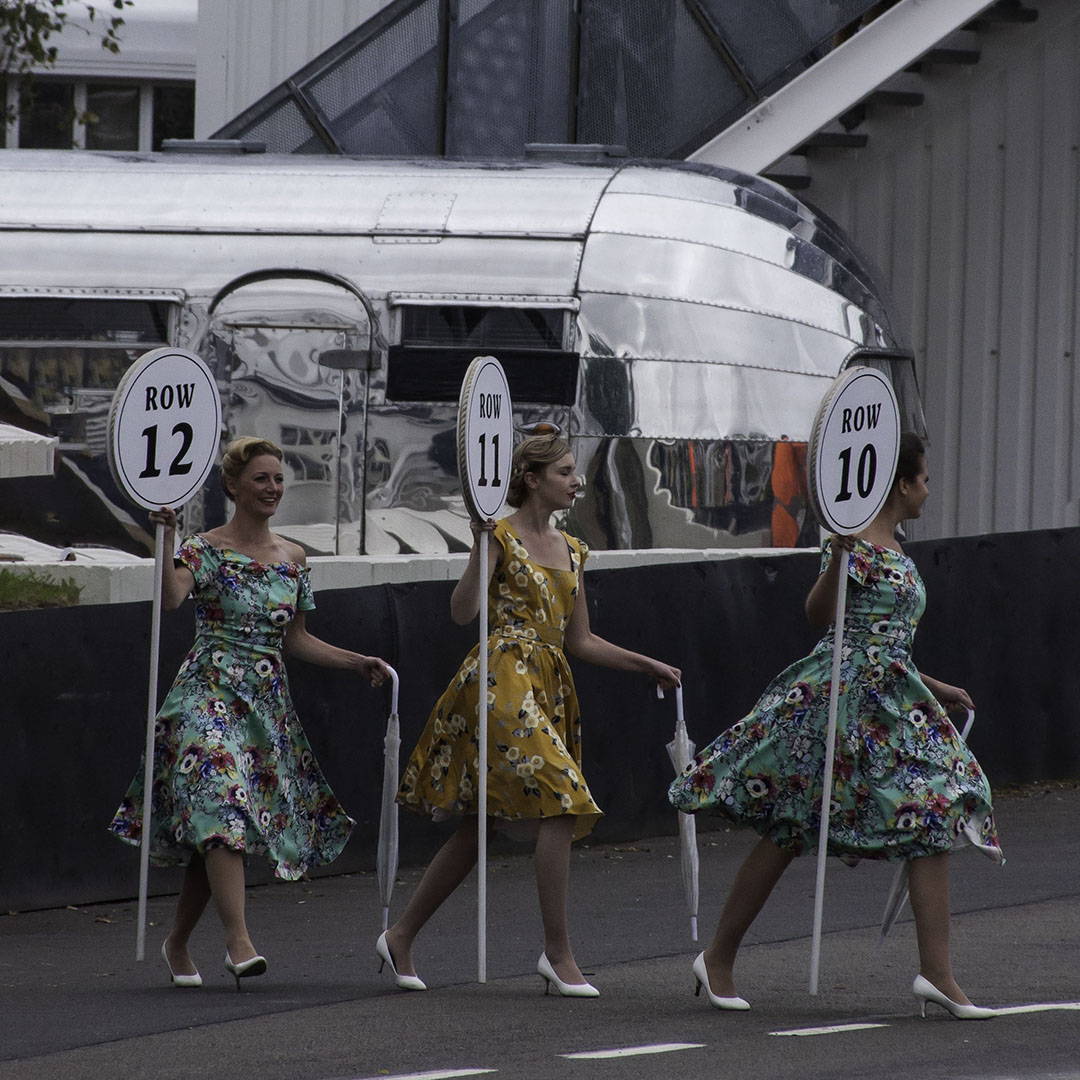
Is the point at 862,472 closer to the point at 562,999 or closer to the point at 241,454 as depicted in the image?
the point at 562,999

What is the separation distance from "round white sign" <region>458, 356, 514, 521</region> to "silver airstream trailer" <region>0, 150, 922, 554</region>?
421 centimetres

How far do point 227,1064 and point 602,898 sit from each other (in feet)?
11.8

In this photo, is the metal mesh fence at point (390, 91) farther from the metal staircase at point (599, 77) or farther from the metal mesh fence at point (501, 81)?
the metal mesh fence at point (501, 81)

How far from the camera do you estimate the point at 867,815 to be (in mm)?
6711

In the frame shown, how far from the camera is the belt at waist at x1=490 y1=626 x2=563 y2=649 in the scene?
7.25 meters

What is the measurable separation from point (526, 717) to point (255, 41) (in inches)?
542

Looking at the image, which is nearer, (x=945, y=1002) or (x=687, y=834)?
(x=945, y=1002)

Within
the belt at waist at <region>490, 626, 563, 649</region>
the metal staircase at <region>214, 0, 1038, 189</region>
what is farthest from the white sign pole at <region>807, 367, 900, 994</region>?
the metal staircase at <region>214, 0, 1038, 189</region>

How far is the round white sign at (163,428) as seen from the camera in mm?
7598

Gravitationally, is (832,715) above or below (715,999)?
above

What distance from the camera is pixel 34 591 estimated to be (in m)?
10.6

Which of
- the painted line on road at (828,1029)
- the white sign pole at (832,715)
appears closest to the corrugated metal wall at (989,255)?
the white sign pole at (832,715)

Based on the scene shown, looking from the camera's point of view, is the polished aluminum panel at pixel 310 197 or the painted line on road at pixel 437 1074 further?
the polished aluminum panel at pixel 310 197

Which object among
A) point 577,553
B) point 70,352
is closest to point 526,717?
point 577,553
